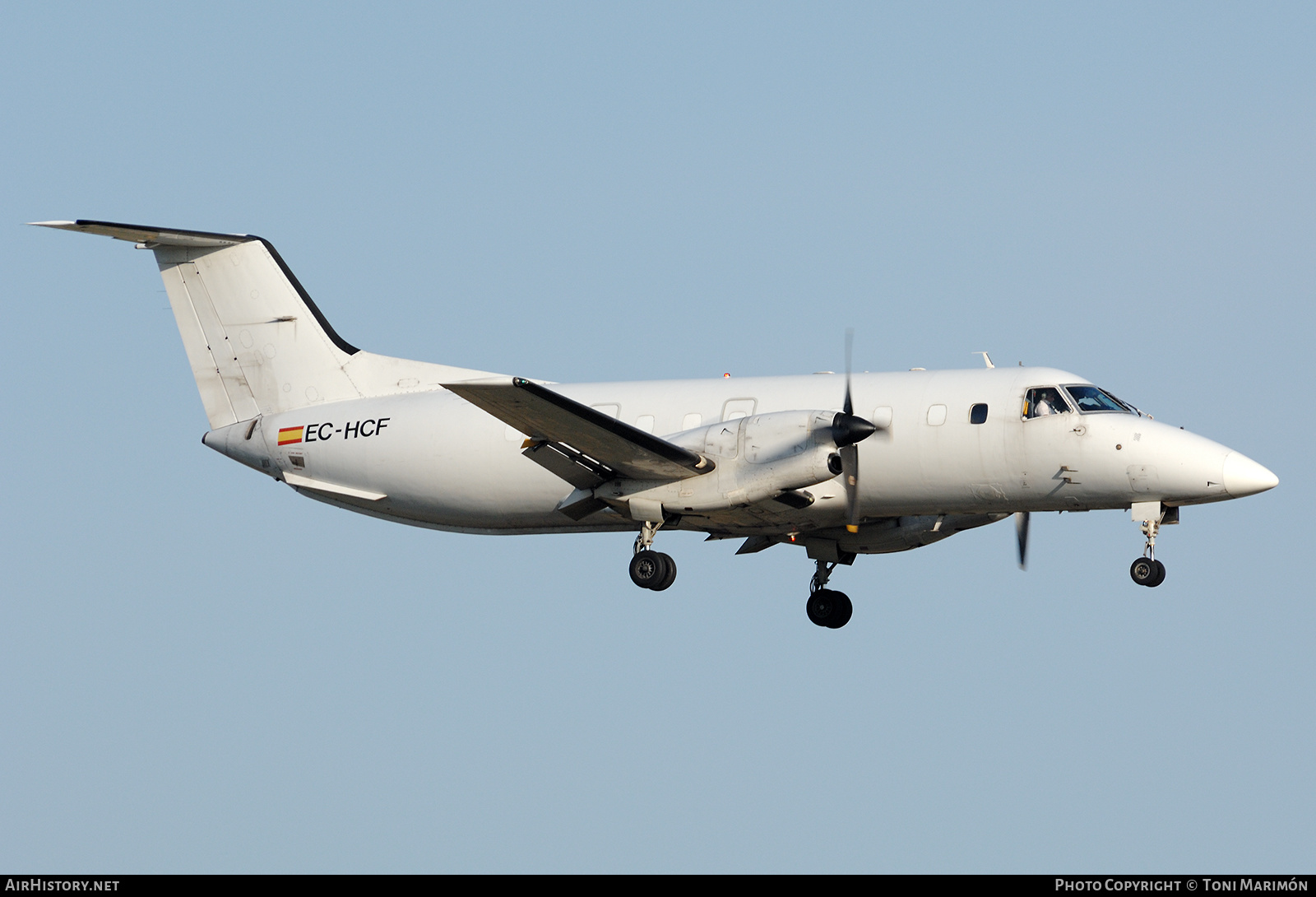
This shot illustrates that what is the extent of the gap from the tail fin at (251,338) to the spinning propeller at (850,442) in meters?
7.15

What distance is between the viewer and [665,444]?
19.6 m

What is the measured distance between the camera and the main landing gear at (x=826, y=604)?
23141 millimetres

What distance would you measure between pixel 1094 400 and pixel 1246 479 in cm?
198

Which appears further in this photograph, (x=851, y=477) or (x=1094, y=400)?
(x=851, y=477)

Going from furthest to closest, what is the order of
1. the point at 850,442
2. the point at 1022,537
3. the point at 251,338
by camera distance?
the point at 251,338
the point at 1022,537
the point at 850,442

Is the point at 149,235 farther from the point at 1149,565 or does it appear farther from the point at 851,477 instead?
the point at 1149,565

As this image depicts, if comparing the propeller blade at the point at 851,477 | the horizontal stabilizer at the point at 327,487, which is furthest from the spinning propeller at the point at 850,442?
the horizontal stabilizer at the point at 327,487

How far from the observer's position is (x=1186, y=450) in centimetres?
1923

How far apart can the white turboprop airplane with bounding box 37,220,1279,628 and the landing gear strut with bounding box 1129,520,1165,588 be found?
2 cm

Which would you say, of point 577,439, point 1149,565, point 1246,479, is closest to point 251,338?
point 577,439

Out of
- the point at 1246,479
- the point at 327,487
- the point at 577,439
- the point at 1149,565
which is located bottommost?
the point at 1149,565

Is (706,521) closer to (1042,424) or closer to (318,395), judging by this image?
(1042,424)

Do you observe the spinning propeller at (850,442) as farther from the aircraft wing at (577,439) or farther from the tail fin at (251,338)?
the tail fin at (251,338)

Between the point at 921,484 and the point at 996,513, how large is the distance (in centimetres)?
148
